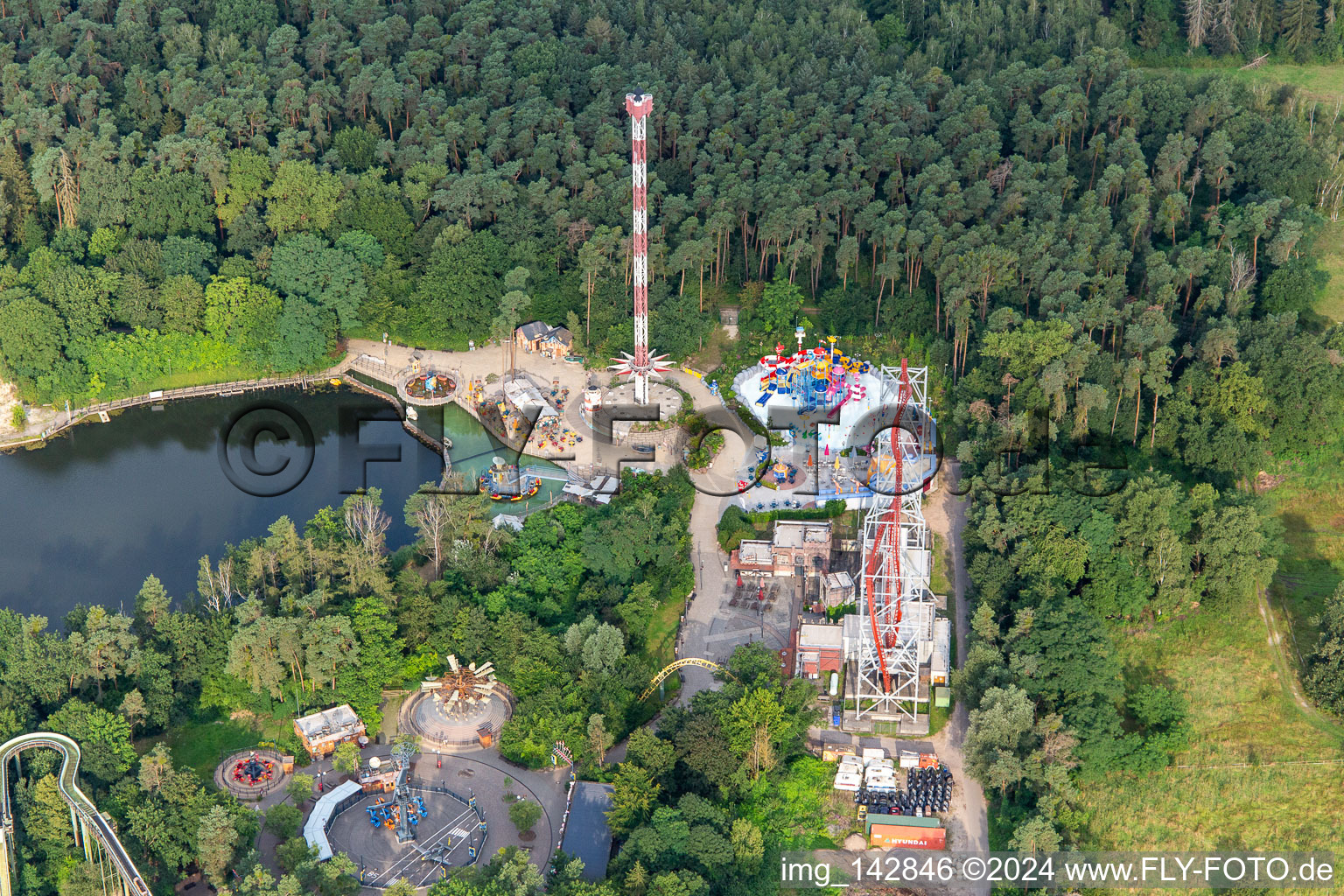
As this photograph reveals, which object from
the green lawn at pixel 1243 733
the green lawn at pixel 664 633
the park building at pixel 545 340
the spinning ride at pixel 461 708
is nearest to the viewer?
the green lawn at pixel 1243 733

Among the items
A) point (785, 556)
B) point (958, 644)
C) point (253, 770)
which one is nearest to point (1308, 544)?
point (958, 644)

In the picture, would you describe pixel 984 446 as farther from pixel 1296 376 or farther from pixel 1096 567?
pixel 1296 376

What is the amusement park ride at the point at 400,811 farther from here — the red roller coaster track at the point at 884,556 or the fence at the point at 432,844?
the red roller coaster track at the point at 884,556

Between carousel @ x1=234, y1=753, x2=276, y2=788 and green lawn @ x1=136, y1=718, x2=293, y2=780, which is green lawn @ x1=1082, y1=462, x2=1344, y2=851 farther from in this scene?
green lawn @ x1=136, y1=718, x2=293, y2=780

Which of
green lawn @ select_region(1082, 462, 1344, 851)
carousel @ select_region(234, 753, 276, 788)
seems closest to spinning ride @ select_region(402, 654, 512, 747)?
carousel @ select_region(234, 753, 276, 788)

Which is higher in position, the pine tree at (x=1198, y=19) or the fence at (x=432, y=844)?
the pine tree at (x=1198, y=19)

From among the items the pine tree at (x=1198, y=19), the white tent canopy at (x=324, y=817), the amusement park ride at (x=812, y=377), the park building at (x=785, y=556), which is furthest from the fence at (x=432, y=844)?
the pine tree at (x=1198, y=19)

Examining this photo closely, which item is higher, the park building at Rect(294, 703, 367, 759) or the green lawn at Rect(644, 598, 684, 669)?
the green lawn at Rect(644, 598, 684, 669)

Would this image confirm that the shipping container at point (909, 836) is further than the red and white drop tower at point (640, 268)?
No
